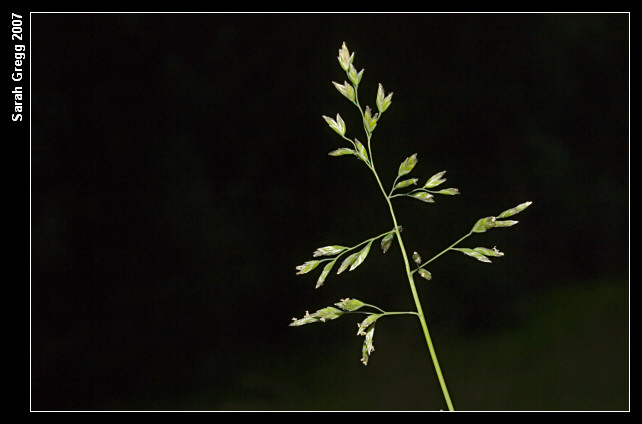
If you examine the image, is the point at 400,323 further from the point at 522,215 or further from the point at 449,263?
the point at 522,215

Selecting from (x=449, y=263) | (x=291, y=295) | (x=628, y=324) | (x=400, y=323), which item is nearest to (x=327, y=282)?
(x=291, y=295)

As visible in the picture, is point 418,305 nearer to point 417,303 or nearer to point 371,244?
point 417,303

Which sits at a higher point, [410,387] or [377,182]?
[377,182]

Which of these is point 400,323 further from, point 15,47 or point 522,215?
point 15,47

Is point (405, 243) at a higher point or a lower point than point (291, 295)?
higher

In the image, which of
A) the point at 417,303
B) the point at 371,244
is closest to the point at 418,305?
the point at 417,303

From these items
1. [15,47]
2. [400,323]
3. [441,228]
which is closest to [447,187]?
[441,228]


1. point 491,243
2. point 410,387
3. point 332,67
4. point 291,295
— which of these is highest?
point 332,67

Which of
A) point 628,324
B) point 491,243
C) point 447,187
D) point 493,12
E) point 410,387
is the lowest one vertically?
point 410,387
